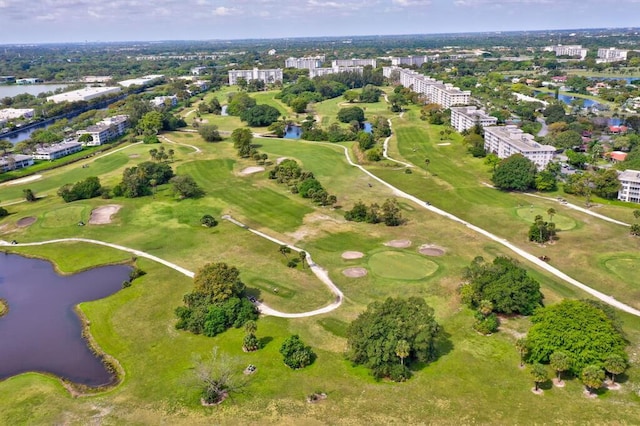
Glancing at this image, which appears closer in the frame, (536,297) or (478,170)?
(536,297)

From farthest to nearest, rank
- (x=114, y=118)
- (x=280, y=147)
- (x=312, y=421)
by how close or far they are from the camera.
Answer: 1. (x=114, y=118)
2. (x=280, y=147)
3. (x=312, y=421)

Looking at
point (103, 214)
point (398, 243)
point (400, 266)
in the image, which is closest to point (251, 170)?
point (103, 214)

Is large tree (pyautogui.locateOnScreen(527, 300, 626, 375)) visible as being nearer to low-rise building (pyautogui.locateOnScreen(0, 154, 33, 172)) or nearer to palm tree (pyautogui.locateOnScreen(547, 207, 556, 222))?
palm tree (pyautogui.locateOnScreen(547, 207, 556, 222))

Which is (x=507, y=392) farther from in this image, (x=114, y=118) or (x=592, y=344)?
(x=114, y=118)

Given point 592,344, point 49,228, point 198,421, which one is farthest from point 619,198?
point 49,228

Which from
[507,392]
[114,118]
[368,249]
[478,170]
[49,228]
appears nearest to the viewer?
[507,392]

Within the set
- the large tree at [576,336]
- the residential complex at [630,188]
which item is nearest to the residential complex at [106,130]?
the residential complex at [630,188]

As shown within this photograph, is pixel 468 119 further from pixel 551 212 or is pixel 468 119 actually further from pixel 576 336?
pixel 576 336
